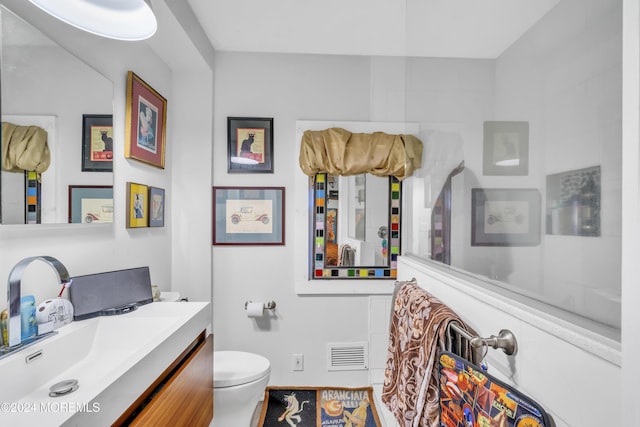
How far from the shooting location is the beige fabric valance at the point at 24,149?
0.96 metres

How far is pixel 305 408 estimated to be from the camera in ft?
6.62

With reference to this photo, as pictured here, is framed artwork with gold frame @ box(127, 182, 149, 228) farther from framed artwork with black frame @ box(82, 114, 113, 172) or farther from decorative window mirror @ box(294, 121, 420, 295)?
decorative window mirror @ box(294, 121, 420, 295)

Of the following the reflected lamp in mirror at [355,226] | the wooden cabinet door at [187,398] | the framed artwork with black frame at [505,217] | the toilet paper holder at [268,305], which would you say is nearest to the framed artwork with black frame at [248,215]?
the reflected lamp in mirror at [355,226]

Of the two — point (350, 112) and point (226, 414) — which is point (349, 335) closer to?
point (226, 414)

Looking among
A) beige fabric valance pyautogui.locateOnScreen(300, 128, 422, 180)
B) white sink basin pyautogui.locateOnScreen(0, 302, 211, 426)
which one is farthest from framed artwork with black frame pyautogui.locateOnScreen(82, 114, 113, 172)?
beige fabric valance pyautogui.locateOnScreen(300, 128, 422, 180)

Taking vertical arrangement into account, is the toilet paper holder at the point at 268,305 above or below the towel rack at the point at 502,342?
below

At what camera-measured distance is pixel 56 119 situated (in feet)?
3.80

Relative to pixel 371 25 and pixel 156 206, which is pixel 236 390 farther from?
pixel 371 25

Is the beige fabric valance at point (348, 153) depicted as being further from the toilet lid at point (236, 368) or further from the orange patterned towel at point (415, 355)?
the toilet lid at point (236, 368)

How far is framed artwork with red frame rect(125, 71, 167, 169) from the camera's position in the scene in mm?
1615

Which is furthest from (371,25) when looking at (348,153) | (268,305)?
(268,305)

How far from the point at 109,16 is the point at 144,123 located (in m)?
0.86

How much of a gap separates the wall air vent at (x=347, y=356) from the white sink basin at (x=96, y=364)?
3.65ft

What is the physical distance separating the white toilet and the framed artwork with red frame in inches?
48.7
